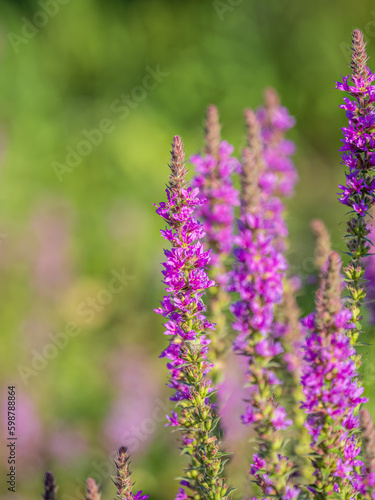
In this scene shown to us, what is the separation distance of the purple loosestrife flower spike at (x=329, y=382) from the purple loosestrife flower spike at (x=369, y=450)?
0.08 m

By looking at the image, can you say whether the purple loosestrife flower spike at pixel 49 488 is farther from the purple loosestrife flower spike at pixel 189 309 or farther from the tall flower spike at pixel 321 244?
the tall flower spike at pixel 321 244

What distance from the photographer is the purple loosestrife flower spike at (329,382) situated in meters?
1.41

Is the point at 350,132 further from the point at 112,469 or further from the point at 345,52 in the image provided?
the point at 345,52

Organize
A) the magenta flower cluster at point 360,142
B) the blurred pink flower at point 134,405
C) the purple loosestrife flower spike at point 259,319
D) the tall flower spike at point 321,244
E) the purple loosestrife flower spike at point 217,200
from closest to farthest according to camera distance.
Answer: the purple loosestrife flower spike at point 259,319
the magenta flower cluster at point 360,142
the tall flower spike at point 321,244
the purple loosestrife flower spike at point 217,200
the blurred pink flower at point 134,405

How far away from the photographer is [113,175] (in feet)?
24.0

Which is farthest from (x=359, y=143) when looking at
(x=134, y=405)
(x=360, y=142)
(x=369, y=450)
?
(x=134, y=405)

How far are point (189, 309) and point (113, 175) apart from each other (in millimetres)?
5859

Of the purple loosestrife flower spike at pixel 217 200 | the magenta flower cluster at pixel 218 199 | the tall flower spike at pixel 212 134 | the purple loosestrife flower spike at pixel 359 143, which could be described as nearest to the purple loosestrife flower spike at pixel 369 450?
the purple loosestrife flower spike at pixel 359 143

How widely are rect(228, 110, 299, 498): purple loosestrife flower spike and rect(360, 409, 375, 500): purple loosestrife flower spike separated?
0.19m

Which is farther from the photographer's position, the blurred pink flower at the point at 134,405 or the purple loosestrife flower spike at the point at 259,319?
the blurred pink flower at the point at 134,405

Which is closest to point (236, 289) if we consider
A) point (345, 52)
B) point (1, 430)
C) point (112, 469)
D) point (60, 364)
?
point (112, 469)

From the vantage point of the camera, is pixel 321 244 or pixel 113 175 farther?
pixel 113 175

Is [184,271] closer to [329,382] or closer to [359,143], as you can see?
[329,382]

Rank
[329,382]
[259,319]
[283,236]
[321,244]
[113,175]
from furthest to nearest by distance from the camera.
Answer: [113,175], [283,236], [321,244], [259,319], [329,382]
